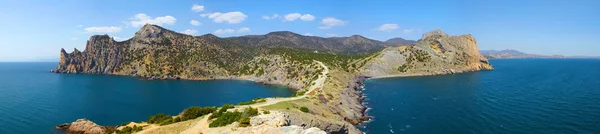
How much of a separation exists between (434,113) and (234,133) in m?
55.6

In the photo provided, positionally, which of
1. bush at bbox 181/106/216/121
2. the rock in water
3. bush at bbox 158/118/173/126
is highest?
bush at bbox 181/106/216/121

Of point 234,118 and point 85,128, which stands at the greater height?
point 234,118

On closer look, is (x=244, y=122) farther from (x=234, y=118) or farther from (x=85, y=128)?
(x=85, y=128)

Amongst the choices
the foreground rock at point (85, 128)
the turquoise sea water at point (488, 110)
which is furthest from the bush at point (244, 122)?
the foreground rock at point (85, 128)

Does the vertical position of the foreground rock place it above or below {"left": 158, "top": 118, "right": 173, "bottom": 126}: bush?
below

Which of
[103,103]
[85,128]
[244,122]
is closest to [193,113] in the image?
[244,122]

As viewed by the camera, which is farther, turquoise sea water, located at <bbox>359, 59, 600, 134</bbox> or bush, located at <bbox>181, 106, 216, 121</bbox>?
turquoise sea water, located at <bbox>359, 59, 600, 134</bbox>

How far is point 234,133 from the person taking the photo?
45.3 metres

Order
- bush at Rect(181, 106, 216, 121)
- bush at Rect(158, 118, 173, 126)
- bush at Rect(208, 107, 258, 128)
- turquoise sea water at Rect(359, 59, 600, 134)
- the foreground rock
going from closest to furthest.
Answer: bush at Rect(208, 107, 258, 128) < bush at Rect(158, 118, 173, 126) < bush at Rect(181, 106, 216, 121) < turquoise sea water at Rect(359, 59, 600, 134) < the foreground rock

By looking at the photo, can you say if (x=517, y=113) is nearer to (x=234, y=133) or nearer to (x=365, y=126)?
(x=365, y=126)

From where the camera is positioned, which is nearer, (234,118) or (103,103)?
(234,118)

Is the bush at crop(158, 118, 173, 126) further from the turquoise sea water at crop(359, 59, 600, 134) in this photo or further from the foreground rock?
the turquoise sea water at crop(359, 59, 600, 134)

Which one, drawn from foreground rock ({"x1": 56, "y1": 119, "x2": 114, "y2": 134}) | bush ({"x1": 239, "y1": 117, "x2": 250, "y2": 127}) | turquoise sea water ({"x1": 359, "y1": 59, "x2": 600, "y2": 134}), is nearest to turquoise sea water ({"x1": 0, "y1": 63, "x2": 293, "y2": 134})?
foreground rock ({"x1": 56, "y1": 119, "x2": 114, "y2": 134})

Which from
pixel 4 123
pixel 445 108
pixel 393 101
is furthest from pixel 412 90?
pixel 4 123
